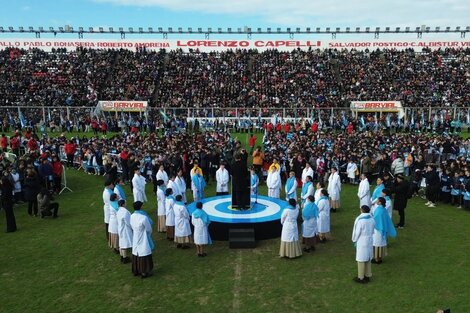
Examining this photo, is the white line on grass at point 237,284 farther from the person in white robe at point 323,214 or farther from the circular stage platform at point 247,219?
the person in white robe at point 323,214

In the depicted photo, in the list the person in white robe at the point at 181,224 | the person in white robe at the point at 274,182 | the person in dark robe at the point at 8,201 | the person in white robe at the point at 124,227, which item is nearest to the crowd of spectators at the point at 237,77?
the person in white robe at the point at 274,182

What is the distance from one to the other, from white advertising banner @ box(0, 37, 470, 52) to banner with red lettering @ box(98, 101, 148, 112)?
47.5 feet

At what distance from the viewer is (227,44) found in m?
53.0

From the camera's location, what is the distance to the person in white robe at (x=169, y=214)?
1298cm

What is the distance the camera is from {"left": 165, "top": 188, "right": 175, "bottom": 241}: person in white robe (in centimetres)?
1298

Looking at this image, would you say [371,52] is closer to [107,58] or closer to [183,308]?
[107,58]

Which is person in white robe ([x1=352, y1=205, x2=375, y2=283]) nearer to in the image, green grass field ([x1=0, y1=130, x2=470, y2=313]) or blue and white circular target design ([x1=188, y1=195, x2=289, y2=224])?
green grass field ([x1=0, y1=130, x2=470, y2=313])

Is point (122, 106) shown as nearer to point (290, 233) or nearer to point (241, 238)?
point (241, 238)

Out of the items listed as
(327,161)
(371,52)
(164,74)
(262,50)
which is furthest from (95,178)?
(371,52)

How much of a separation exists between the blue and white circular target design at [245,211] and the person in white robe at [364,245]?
11.9 ft

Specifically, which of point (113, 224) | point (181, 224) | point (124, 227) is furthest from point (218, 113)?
point (124, 227)

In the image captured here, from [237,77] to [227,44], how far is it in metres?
7.99

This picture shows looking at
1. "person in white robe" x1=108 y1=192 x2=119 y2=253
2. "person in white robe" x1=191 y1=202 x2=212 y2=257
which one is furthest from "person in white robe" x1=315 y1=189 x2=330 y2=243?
"person in white robe" x1=108 y1=192 x2=119 y2=253

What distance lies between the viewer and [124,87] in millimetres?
44062
